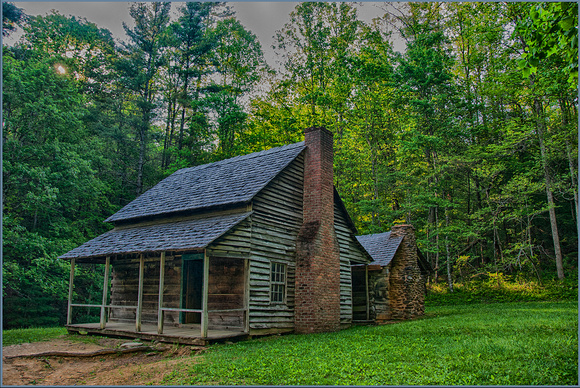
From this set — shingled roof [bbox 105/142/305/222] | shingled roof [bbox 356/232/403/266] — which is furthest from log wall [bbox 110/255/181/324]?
shingled roof [bbox 356/232/403/266]

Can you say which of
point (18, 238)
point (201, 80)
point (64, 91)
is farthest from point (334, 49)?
point (18, 238)

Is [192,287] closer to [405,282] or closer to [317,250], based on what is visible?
[317,250]

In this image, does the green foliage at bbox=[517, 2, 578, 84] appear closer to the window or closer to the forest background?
the window

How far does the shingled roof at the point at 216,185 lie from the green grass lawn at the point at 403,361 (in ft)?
16.1

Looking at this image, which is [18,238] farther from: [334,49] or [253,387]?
[334,49]

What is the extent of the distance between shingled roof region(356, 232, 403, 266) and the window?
6741 millimetres

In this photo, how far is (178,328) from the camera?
1344cm

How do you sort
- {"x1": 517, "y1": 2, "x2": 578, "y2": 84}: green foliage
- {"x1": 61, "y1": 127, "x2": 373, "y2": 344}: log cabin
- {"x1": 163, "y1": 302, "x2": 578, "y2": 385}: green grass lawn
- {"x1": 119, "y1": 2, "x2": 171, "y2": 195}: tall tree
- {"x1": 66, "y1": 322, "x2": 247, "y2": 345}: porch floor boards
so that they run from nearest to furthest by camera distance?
1. {"x1": 517, "y1": 2, "x2": 578, "y2": 84}: green foliage
2. {"x1": 163, "y1": 302, "x2": 578, "y2": 385}: green grass lawn
3. {"x1": 66, "y1": 322, "x2": 247, "y2": 345}: porch floor boards
4. {"x1": 61, "y1": 127, "x2": 373, "y2": 344}: log cabin
5. {"x1": 119, "y1": 2, "x2": 171, "y2": 195}: tall tree

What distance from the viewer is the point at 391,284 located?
19.3 meters

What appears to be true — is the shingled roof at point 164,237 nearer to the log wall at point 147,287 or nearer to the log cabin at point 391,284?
the log wall at point 147,287

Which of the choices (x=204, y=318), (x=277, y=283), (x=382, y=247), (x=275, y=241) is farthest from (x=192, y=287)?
(x=382, y=247)

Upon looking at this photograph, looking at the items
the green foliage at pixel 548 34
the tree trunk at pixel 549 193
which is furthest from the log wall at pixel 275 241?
the tree trunk at pixel 549 193

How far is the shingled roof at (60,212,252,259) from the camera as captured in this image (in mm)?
11406

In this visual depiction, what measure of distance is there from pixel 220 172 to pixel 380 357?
1064 centimetres
